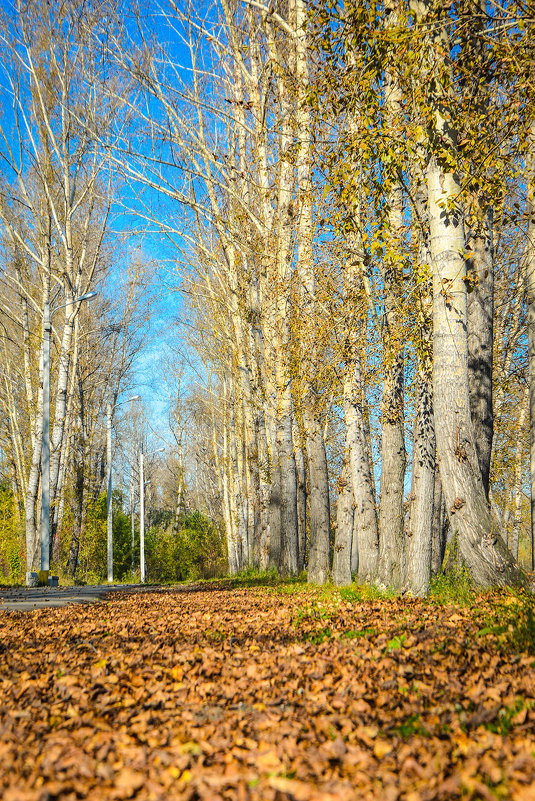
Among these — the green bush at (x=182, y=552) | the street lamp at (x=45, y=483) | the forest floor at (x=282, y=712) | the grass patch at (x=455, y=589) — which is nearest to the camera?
the forest floor at (x=282, y=712)

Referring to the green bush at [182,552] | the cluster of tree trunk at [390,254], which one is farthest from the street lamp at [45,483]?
the green bush at [182,552]

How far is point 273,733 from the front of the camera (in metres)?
2.60

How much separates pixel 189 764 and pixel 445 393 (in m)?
4.62

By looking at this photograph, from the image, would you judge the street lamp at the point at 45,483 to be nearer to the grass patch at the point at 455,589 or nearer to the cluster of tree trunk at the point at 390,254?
the cluster of tree trunk at the point at 390,254

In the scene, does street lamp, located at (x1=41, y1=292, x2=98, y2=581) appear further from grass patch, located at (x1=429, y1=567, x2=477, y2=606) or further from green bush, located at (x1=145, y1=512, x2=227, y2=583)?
green bush, located at (x1=145, y1=512, x2=227, y2=583)

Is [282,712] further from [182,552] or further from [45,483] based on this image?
[182,552]

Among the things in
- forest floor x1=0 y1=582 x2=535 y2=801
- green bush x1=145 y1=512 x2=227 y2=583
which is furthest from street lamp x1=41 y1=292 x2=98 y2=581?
green bush x1=145 y1=512 x2=227 y2=583

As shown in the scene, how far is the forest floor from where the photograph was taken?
2160 mm

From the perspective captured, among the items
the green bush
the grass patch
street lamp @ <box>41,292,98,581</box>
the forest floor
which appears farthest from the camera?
the green bush

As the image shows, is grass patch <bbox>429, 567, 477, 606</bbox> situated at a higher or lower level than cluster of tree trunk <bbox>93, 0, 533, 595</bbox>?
lower

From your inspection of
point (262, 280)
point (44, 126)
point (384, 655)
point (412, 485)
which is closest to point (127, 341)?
point (44, 126)

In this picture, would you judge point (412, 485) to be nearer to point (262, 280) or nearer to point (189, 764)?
point (189, 764)

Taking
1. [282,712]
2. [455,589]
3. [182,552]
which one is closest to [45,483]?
[455,589]

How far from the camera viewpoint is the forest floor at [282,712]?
7.09 ft
